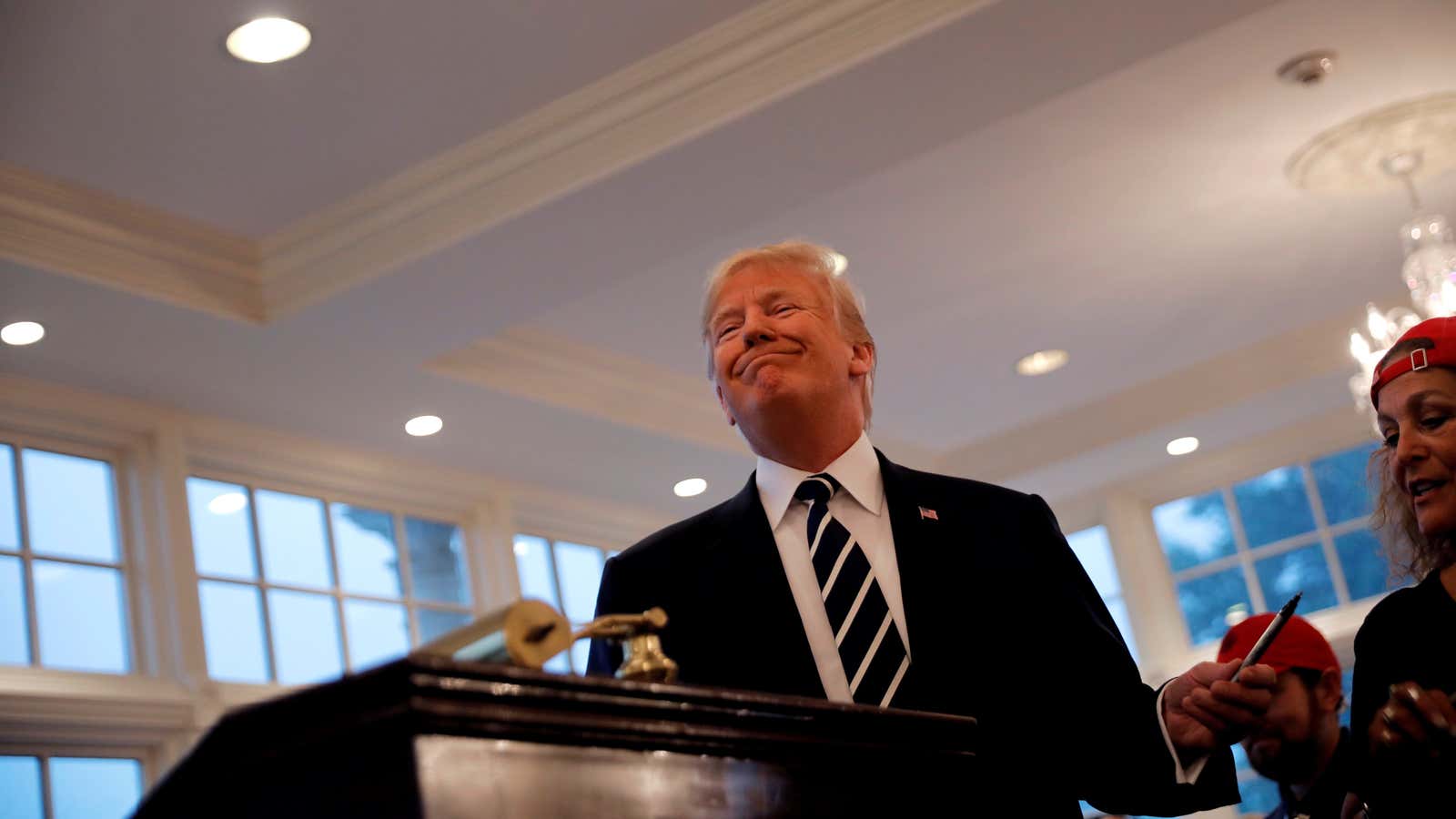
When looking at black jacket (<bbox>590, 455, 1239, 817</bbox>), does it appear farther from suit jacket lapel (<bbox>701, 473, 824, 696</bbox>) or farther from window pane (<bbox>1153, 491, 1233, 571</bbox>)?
window pane (<bbox>1153, 491, 1233, 571</bbox>)

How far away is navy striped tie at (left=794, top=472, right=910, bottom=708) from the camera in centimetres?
173

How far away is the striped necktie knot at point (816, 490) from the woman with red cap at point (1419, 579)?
25.9 inches

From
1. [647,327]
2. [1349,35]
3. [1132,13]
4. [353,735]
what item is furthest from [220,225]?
[353,735]

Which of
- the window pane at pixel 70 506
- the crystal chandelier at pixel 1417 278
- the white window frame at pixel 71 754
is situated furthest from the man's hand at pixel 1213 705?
the window pane at pixel 70 506

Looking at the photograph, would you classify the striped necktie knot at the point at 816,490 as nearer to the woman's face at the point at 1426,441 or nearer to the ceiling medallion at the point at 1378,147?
the woman's face at the point at 1426,441

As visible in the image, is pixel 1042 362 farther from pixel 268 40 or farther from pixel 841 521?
pixel 841 521

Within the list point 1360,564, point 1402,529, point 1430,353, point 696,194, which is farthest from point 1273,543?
point 1430,353

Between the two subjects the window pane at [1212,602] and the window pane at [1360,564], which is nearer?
the window pane at [1360,564]

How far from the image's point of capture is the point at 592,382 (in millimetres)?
5656

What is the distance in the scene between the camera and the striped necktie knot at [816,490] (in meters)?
1.92

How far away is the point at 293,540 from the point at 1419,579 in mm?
4103

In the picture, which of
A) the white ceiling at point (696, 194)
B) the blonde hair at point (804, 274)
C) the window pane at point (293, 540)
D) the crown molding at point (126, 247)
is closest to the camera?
the blonde hair at point (804, 274)

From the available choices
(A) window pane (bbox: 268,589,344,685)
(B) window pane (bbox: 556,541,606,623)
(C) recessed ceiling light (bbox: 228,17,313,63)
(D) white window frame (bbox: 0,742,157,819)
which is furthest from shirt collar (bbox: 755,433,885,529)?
(B) window pane (bbox: 556,541,606,623)

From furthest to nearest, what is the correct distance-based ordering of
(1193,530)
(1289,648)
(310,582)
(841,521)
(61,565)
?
(1193,530) < (310,582) < (61,565) < (1289,648) < (841,521)
